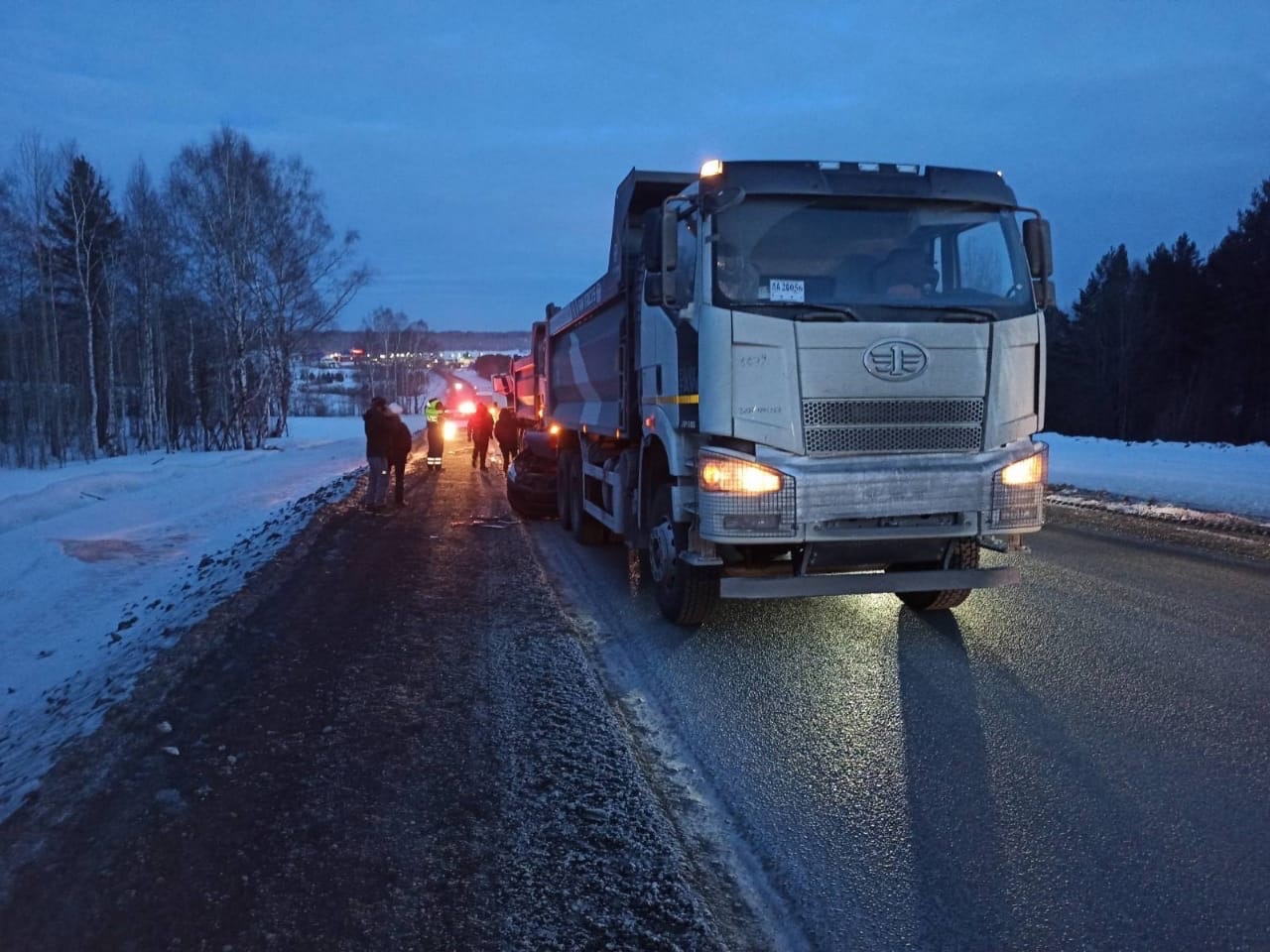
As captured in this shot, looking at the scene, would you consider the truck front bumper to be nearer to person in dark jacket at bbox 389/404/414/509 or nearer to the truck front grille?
the truck front grille

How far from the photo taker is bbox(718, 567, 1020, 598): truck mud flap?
6.18 meters

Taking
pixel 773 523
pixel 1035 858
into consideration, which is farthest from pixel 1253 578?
pixel 1035 858

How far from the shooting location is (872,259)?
6.31 m

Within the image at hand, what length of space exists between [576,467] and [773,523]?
19.6 feet

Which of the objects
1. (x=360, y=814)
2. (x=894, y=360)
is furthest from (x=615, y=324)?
(x=360, y=814)

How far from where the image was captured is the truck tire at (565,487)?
1205 centimetres

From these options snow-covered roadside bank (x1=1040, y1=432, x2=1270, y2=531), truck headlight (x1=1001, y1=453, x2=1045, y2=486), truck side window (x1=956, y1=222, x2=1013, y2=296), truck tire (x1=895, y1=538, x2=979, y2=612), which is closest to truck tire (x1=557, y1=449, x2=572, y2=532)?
truck tire (x1=895, y1=538, x2=979, y2=612)

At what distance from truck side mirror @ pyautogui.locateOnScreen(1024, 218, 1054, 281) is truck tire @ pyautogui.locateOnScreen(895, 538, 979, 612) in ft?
6.35

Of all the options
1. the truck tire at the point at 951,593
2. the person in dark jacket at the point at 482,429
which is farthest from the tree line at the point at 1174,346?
the truck tire at the point at 951,593

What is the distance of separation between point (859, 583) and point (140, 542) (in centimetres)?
1073

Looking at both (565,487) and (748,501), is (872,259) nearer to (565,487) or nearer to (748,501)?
(748,501)

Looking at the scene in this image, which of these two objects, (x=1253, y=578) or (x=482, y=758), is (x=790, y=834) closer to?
(x=482, y=758)

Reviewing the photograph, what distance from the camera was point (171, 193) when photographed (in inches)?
1480

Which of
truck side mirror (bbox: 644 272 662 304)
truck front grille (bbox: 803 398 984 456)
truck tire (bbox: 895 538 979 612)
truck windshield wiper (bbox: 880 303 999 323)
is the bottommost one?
truck tire (bbox: 895 538 979 612)
